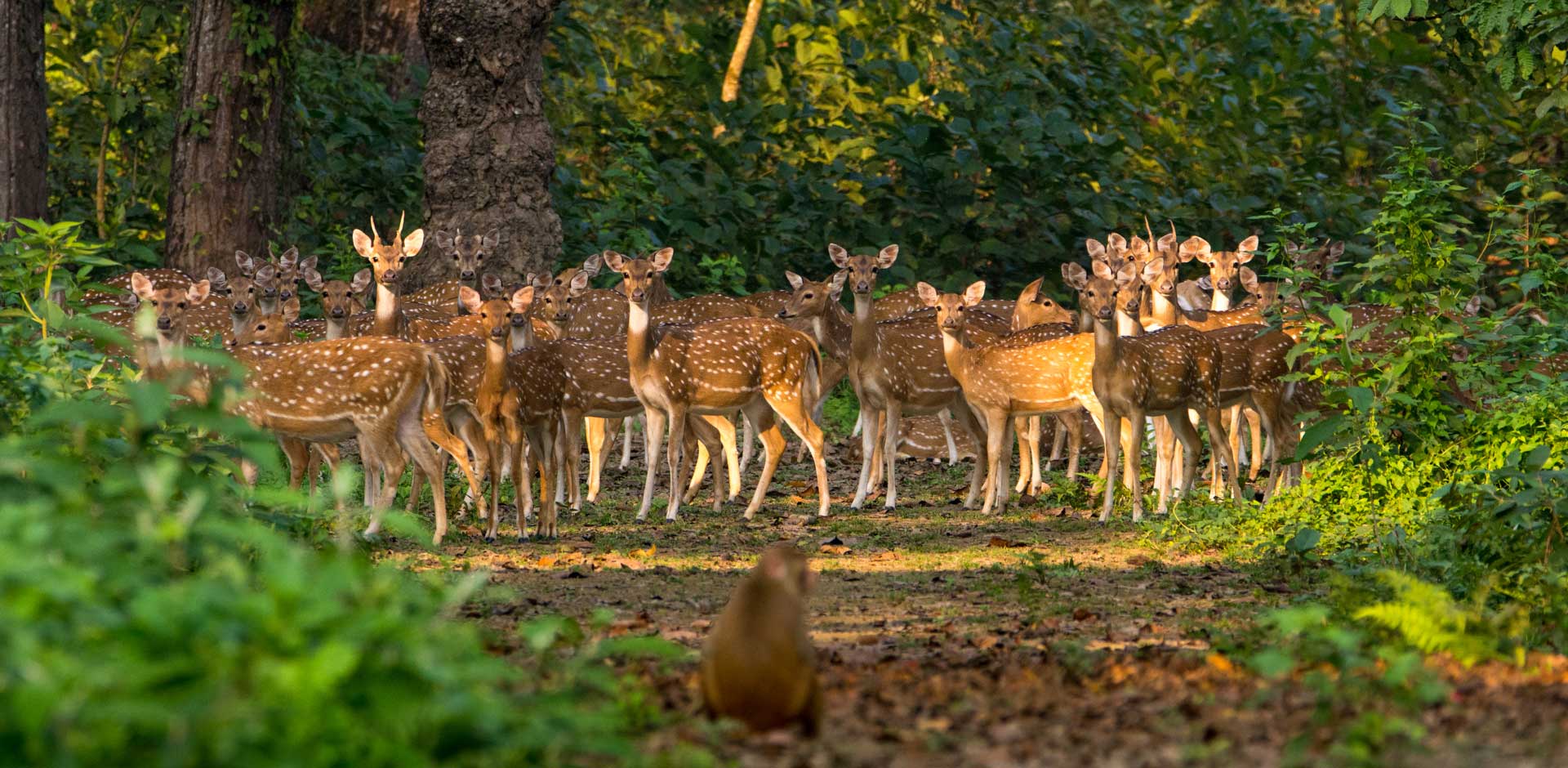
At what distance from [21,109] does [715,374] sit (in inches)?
239

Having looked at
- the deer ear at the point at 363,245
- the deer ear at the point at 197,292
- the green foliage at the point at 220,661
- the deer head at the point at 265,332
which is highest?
the deer ear at the point at 363,245

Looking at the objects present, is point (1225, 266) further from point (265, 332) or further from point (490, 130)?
point (265, 332)

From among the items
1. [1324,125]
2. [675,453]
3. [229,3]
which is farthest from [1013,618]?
[1324,125]

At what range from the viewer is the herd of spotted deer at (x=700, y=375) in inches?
443

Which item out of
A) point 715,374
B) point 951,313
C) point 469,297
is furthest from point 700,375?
point 951,313

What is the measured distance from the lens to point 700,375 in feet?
42.1

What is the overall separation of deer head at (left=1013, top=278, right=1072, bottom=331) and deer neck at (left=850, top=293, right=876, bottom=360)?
2.57 m

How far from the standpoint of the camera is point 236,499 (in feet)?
23.5

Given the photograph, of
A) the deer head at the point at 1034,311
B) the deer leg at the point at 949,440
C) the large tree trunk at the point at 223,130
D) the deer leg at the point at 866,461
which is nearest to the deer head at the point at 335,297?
the large tree trunk at the point at 223,130

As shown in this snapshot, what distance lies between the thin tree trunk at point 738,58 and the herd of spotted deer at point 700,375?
25.9 feet

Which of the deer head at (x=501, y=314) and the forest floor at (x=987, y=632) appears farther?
the deer head at (x=501, y=314)

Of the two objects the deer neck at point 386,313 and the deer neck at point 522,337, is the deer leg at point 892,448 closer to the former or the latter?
the deer neck at point 522,337

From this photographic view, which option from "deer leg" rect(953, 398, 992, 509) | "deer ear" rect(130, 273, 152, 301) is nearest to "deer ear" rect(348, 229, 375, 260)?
"deer ear" rect(130, 273, 152, 301)

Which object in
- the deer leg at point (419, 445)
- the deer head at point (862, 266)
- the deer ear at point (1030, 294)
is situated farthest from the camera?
the deer ear at point (1030, 294)
